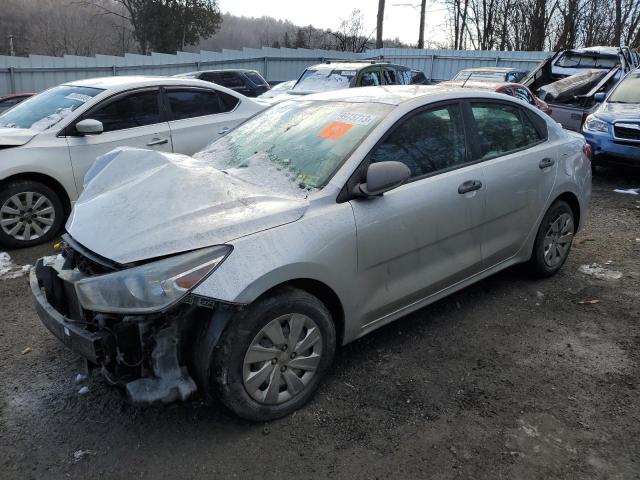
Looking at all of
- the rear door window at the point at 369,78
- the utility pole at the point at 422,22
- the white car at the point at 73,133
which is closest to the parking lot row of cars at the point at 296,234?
the white car at the point at 73,133

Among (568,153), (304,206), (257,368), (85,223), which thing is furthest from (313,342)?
(568,153)

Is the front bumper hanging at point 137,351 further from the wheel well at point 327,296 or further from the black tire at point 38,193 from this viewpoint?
the black tire at point 38,193

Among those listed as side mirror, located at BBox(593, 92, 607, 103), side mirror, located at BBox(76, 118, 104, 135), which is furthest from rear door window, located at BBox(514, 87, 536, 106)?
side mirror, located at BBox(76, 118, 104, 135)

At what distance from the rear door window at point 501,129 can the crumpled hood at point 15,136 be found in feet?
14.5

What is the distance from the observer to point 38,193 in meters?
5.61

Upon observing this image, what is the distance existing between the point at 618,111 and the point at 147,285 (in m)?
8.66

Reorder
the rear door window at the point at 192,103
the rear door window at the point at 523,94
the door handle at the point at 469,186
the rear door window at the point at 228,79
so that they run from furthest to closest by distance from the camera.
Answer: the rear door window at the point at 228,79, the rear door window at the point at 523,94, the rear door window at the point at 192,103, the door handle at the point at 469,186

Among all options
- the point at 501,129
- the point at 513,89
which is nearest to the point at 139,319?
the point at 501,129

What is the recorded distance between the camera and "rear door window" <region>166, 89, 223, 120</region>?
656 centimetres

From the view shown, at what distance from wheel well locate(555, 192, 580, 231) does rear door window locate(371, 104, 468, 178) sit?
1341 mm

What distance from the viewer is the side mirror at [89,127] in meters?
5.56

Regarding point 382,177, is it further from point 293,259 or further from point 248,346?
point 248,346

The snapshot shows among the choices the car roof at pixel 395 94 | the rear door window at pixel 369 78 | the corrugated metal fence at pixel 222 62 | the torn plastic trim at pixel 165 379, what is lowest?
the torn plastic trim at pixel 165 379

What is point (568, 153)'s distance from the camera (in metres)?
4.51
